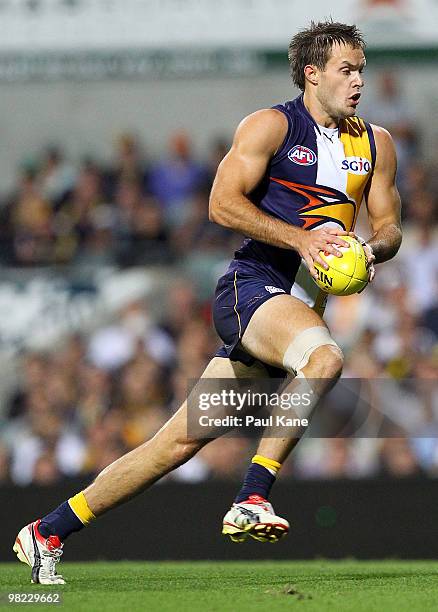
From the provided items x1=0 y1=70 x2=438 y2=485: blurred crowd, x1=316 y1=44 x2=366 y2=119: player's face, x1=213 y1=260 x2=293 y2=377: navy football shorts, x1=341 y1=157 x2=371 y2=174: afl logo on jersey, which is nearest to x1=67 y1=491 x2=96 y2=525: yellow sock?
x1=213 y1=260 x2=293 y2=377: navy football shorts

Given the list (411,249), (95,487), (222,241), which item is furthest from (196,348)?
(95,487)

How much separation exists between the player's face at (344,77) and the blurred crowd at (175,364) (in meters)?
3.63

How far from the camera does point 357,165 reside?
22.8ft

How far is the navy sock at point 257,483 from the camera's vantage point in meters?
6.03

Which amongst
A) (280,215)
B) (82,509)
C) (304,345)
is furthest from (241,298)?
(82,509)

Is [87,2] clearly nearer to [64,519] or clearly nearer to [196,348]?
[196,348]

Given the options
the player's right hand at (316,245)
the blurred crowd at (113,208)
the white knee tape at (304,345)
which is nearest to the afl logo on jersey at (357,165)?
the player's right hand at (316,245)

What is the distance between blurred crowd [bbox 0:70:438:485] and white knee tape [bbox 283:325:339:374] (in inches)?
143

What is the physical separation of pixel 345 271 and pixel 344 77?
46.3 inches

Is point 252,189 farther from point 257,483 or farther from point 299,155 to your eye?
point 257,483

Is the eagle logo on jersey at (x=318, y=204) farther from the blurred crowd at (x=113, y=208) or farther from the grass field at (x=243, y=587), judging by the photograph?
the blurred crowd at (x=113, y=208)

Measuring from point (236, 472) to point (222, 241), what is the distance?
2709 millimetres

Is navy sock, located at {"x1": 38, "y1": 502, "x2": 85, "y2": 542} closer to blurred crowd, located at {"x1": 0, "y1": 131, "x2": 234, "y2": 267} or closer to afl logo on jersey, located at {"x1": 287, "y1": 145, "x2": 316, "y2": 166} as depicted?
afl logo on jersey, located at {"x1": 287, "y1": 145, "x2": 316, "y2": 166}

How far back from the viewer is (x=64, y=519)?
22.2 ft
